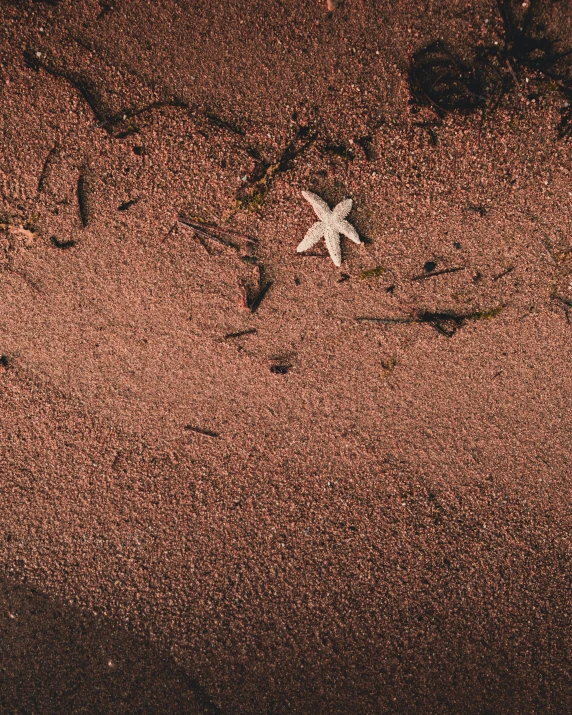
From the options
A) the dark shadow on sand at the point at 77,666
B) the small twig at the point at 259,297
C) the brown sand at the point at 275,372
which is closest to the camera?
the brown sand at the point at 275,372

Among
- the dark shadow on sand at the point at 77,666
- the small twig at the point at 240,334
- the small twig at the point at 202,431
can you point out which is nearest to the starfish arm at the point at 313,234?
the small twig at the point at 240,334

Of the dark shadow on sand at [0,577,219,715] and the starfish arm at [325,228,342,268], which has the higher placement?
the starfish arm at [325,228,342,268]

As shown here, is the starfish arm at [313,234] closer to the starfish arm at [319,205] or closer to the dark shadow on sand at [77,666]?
the starfish arm at [319,205]

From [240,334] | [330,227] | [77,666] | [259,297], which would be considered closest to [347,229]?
[330,227]

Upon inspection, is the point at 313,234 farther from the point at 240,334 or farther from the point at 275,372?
the point at 275,372

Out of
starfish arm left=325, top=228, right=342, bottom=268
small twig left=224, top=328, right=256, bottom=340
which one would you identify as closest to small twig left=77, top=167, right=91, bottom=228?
small twig left=224, top=328, right=256, bottom=340

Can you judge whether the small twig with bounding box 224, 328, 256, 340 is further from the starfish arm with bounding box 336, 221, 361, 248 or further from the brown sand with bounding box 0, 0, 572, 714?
the starfish arm with bounding box 336, 221, 361, 248

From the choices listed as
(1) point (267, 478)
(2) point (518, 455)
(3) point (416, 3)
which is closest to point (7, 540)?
(1) point (267, 478)
